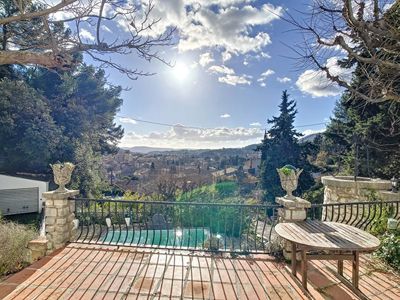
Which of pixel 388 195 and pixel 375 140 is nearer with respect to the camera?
pixel 388 195

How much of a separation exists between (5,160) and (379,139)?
60.1 ft

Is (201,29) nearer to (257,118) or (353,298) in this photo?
(353,298)

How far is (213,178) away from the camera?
64.6 feet

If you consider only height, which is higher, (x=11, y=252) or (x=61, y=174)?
(x=61, y=174)

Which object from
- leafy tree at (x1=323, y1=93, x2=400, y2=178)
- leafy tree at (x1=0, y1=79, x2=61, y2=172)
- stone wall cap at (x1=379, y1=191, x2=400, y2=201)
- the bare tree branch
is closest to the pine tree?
leafy tree at (x1=323, y1=93, x2=400, y2=178)

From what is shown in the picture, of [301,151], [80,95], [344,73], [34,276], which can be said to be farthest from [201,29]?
[301,151]

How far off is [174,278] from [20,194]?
47.6 ft

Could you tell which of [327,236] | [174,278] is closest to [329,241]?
[327,236]

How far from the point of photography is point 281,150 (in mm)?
18469

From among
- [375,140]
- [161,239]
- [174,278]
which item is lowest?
[161,239]

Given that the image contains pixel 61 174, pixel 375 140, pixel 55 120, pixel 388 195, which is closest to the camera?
pixel 61 174

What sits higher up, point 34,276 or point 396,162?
point 396,162

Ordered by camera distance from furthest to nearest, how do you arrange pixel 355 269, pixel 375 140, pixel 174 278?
pixel 375 140
pixel 174 278
pixel 355 269

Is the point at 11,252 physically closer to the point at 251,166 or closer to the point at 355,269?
the point at 355,269
